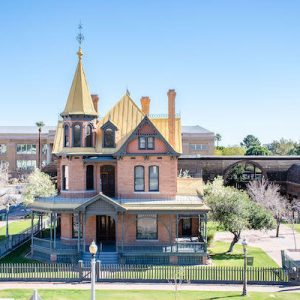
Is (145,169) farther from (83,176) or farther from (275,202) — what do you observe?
(275,202)

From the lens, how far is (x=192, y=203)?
121 feet

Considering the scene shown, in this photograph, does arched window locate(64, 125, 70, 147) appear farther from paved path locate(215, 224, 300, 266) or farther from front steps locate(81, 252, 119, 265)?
paved path locate(215, 224, 300, 266)

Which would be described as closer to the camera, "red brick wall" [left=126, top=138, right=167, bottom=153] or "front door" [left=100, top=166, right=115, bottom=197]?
"red brick wall" [left=126, top=138, right=167, bottom=153]

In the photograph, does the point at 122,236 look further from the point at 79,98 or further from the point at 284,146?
the point at 284,146

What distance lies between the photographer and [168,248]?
37.2m

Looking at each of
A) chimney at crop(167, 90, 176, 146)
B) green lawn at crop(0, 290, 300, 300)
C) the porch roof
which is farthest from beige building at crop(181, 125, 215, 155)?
green lawn at crop(0, 290, 300, 300)

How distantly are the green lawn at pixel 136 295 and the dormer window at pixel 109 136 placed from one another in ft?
46.4

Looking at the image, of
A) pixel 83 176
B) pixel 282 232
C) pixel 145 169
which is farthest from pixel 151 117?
pixel 282 232

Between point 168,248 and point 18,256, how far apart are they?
11.8m

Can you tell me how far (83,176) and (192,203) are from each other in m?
9.04

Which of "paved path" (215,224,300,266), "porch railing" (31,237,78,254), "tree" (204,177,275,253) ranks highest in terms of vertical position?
"tree" (204,177,275,253)

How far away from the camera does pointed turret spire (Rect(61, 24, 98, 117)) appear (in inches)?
1550

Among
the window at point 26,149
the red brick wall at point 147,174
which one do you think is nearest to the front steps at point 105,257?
the red brick wall at point 147,174

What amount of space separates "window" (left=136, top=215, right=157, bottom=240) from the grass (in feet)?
27.3
